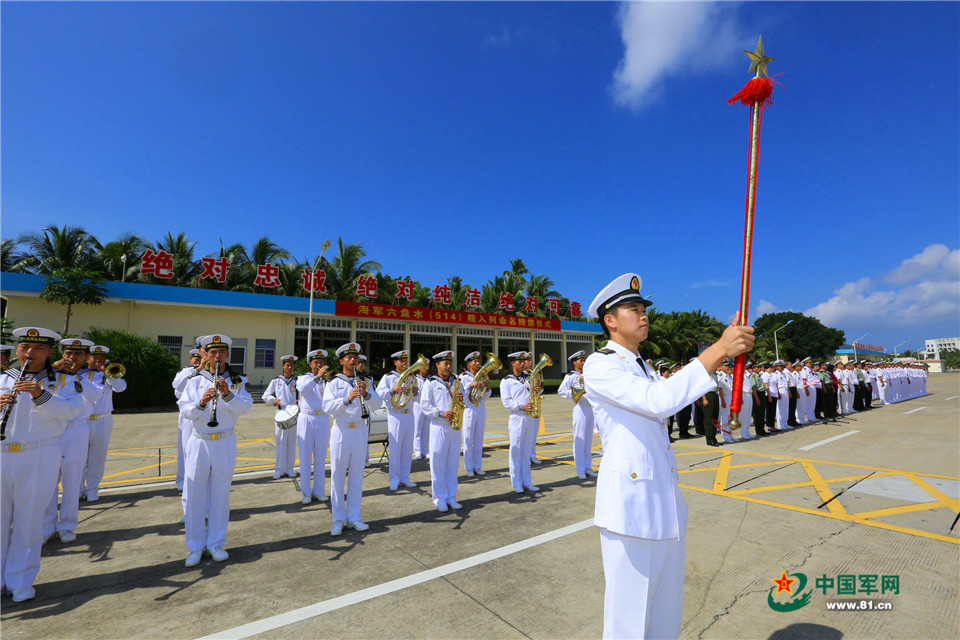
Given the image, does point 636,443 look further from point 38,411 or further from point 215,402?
point 38,411

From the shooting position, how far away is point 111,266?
88.9 feet

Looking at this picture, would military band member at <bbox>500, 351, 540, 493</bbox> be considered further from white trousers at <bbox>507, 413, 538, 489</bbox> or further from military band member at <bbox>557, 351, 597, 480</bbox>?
military band member at <bbox>557, 351, 597, 480</bbox>

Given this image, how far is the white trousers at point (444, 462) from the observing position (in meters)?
6.19

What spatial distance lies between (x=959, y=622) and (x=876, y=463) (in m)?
6.88

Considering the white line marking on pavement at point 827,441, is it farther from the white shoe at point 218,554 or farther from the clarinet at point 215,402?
the clarinet at point 215,402

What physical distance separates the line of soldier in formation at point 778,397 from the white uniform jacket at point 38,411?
10137 millimetres

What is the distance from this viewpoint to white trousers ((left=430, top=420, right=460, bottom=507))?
6191mm

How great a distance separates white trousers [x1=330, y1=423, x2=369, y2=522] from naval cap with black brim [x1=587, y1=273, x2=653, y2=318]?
397cm

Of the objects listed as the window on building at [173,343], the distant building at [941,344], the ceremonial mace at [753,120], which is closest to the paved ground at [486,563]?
the ceremonial mace at [753,120]

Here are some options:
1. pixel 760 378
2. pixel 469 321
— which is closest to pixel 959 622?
pixel 760 378

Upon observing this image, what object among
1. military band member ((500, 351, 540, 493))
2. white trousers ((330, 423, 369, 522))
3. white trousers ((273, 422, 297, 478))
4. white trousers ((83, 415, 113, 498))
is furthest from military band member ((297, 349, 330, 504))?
military band member ((500, 351, 540, 493))

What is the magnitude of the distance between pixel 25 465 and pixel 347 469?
2.98 m

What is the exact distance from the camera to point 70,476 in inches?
210

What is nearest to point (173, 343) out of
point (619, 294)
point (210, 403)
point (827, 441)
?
point (210, 403)
